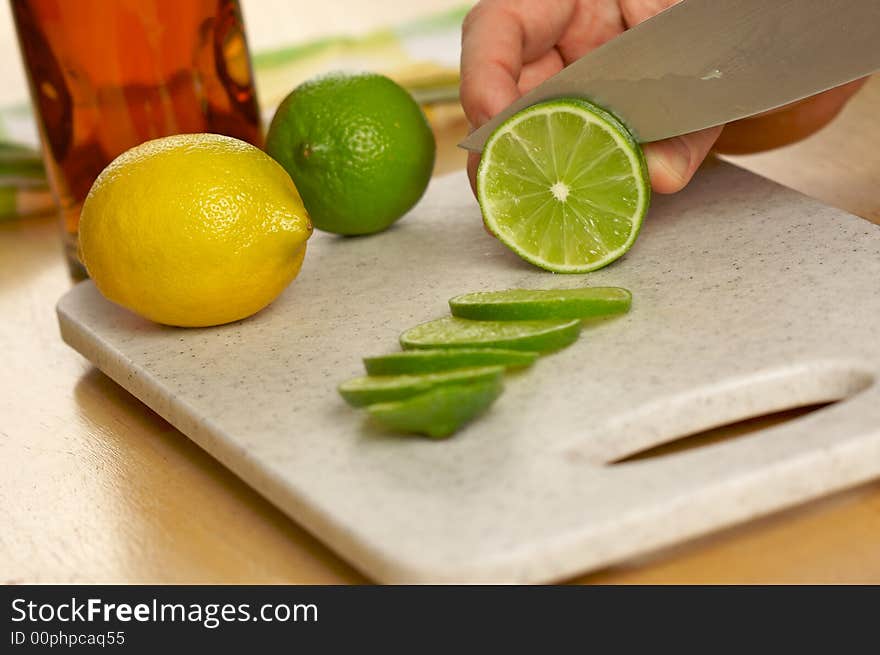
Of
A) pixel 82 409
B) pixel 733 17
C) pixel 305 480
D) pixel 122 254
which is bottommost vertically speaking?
pixel 82 409

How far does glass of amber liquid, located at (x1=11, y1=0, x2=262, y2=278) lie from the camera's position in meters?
1.90

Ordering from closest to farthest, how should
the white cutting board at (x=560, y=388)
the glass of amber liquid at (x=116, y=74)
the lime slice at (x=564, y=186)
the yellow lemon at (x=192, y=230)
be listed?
the white cutting board at (x=560, y=388) < the yellow lemon at (x=192, y=230) < the lime slice at (x=564, y=186) < the glass of amber liquid at (x=116, y=74)

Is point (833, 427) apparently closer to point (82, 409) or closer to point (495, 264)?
point (495, 264)

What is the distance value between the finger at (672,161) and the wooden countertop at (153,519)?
23.2 inches

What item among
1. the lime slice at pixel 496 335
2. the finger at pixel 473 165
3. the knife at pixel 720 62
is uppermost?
the knife at pixel 720 62

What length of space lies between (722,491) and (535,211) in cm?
62

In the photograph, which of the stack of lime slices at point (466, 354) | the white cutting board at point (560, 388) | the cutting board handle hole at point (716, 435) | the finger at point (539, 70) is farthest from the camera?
the finger at point (539, 70)

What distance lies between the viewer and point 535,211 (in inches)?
66.7

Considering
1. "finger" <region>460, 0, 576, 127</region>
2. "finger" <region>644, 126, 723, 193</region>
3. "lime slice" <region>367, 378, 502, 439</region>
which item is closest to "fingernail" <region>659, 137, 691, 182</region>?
"finger" <region>644, 126, 723, 193</region>

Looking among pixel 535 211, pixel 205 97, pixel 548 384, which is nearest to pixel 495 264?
pixel 535 211

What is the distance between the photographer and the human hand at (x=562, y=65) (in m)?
1.77

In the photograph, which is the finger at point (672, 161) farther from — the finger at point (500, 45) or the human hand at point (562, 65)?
the finger at point (500, 45)

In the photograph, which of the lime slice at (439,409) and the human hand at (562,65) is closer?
the lime slice at (439,409)

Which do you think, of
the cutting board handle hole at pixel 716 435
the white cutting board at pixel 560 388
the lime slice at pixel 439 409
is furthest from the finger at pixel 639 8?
the lime slice at pixel 439 409
